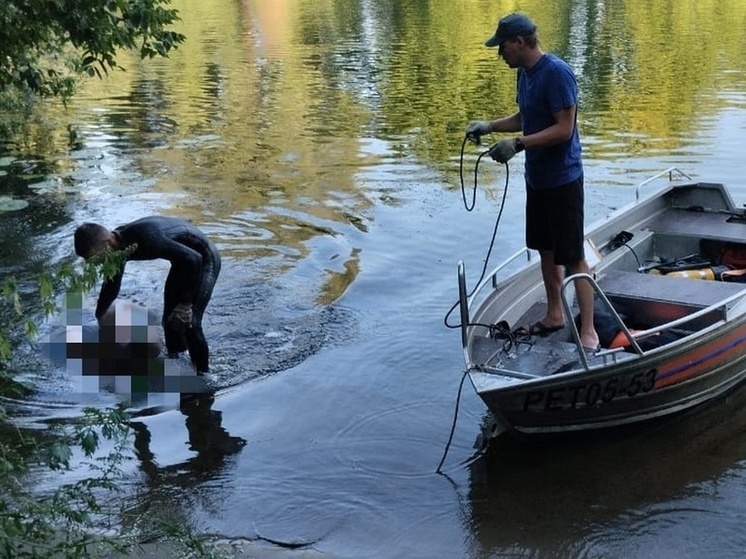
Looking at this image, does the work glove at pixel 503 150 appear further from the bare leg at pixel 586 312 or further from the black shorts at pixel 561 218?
the bare leg at pixel 586 312

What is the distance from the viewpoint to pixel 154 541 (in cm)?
470

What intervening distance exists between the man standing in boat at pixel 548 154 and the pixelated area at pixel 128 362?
8.60 feet

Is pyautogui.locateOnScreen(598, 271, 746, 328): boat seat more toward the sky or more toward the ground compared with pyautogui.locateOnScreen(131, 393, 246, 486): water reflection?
more toward the sky

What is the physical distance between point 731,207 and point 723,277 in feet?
5.05

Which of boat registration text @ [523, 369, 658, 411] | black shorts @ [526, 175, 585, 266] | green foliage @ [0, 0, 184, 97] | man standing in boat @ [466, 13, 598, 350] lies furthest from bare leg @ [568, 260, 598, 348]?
green foliage @ [0, 0, 184, 97]

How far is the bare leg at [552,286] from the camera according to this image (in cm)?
644

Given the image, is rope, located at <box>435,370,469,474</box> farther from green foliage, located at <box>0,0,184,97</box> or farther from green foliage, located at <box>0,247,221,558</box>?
green foliage, located at <box>0,0,184,97</box>

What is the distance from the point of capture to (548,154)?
6035mm

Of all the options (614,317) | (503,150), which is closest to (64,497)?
(503,150)

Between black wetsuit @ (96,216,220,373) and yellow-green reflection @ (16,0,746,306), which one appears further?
yellow-green reflection @ (16,0,746,306)

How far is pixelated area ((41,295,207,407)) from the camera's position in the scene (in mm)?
6965

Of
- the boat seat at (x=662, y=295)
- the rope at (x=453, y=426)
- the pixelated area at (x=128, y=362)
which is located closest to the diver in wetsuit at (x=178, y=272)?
the pixelated area at (x=128, y=362)

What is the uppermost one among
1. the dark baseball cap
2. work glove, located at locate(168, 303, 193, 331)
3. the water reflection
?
the dark baseball cap

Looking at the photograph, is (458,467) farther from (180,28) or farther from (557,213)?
(180,28)
